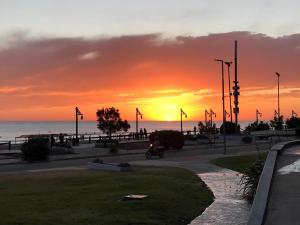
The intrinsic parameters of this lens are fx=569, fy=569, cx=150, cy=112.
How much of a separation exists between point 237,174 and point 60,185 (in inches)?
332

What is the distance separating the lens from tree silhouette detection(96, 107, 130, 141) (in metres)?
60.7

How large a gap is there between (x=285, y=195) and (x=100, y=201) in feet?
17.9

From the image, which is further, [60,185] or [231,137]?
[231,137]

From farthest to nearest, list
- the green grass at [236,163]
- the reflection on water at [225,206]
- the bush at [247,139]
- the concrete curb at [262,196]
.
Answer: the bush at [247,139], the green grass at [236,163], the reflection on water at [225,206], the concrete curb at [262,196]

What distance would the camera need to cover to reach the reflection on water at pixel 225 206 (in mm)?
13375

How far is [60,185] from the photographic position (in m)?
20.0

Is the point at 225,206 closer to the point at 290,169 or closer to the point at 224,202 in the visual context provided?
the point at 224,202

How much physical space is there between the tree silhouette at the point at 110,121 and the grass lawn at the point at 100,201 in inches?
1510

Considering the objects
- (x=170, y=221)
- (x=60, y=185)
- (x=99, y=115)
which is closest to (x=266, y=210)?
(x=170, y=221)

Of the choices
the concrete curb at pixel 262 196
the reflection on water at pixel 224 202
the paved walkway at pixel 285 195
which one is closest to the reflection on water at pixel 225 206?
the reflection on water at pixel 224 202

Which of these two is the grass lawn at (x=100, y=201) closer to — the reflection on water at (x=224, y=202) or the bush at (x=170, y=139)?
the reflection on water at (x=224, y=202)

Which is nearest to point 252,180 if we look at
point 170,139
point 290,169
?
point 290,169

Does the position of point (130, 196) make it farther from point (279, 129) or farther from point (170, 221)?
point (279, 129)

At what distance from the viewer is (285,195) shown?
39.6 feet
